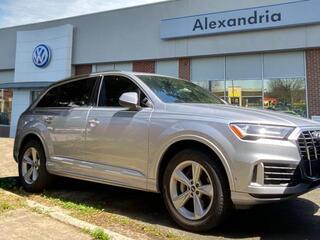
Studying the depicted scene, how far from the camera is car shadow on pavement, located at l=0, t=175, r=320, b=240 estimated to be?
14.9ft

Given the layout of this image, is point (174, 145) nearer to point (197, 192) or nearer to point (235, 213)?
point (197, 192)

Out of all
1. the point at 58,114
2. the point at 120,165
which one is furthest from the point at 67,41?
the point at 120,165

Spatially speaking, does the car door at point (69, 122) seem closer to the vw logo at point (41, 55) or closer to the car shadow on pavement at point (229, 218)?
the car shadow on pavement at point (229, 218)

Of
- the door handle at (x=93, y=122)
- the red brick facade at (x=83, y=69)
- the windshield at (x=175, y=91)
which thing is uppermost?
the red brick facade at (x=83, y=69)

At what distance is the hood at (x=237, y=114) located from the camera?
4383mm

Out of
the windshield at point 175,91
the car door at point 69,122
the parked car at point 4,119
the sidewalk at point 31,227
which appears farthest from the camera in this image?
the parked car at point 4,119

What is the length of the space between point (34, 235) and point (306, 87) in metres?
13.6

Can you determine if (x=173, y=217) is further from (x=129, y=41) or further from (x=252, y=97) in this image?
(x=129, y=41)

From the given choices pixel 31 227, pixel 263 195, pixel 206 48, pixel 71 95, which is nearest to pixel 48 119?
pixel 71 95

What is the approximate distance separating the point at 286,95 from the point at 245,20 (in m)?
3.36

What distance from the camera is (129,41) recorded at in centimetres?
2030

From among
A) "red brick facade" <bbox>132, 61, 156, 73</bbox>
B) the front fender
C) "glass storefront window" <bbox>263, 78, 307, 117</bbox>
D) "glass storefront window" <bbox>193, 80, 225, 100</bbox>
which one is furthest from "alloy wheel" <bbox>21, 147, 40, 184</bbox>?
"red brick facade" <bbox>132, 61, 156, 73</bbox>

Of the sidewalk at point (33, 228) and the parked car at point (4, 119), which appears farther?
the parked car at point (4, 119)

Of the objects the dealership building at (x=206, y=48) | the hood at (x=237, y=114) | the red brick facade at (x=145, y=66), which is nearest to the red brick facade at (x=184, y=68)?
the dealership building at (x=206, y=48)
